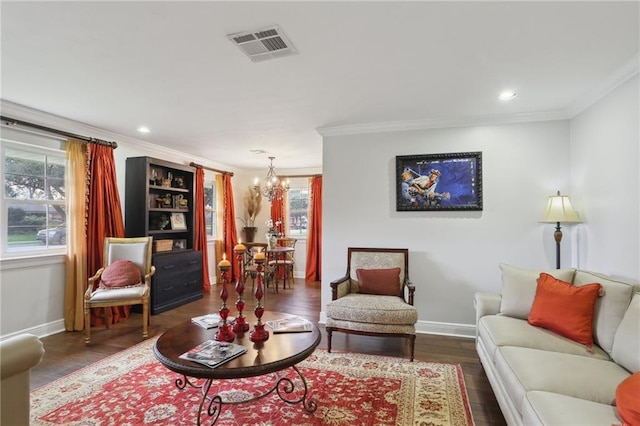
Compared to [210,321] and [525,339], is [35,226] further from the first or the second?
[525,339]

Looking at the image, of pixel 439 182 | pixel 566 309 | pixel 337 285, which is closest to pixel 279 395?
pixel 337 285

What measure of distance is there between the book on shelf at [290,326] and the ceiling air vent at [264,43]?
1.94 metres

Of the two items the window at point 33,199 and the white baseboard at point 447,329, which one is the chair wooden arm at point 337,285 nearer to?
the white baseboard at point 447,329

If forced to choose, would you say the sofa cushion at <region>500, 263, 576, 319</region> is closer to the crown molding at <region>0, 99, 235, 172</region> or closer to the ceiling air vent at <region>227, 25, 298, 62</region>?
the ceiling air vent at <region>227, 25, 298, 62</region>

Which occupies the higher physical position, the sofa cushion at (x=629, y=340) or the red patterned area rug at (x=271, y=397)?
the sofa cushion at (x=629, y=340)

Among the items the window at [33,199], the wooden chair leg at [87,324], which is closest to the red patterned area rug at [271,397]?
the wooden chair leg at [87,324]

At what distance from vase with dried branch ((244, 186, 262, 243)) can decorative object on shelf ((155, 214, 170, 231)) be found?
2.27m

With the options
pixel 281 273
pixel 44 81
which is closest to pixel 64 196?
pixel 44 81

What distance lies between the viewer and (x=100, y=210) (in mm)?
3973

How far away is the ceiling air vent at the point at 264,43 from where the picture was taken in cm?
198

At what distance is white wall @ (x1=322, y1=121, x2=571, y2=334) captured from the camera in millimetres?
3442

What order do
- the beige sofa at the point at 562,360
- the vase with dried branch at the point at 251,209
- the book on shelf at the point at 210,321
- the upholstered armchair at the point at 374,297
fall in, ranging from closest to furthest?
the beige sofa at the point at 562,360
the book on shelf at the point at 210,321
the upholstered armchair at the point at 374,297
the vase with dried branch at the point at 251,209

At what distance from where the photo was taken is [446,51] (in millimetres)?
2180

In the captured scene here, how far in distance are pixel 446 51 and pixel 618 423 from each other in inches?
85.6
